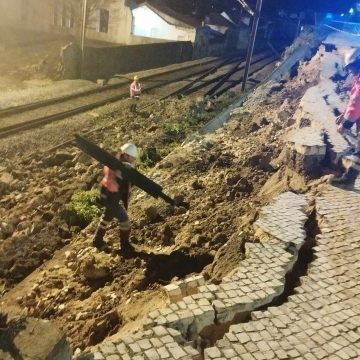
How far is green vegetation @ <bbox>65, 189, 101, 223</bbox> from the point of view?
7867 millimetres

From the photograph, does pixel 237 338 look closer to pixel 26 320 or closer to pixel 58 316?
pixel 26 320

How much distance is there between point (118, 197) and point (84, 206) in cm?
186

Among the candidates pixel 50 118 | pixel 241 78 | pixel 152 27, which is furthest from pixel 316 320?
pixel 152 27

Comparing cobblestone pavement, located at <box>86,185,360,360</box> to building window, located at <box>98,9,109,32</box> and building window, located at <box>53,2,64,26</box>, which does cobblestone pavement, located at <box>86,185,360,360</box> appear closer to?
building window, located at <box>98,9,109,32</box>

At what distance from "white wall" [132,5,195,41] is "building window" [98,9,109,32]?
7.45ft

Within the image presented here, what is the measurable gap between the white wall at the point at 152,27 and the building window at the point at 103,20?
2.27 m

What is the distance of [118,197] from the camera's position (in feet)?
21.2

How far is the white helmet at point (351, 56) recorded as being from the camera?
20266 millimetres

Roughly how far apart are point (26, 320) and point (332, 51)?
25.7 metres

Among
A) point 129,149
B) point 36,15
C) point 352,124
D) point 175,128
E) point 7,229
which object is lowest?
point 7,229

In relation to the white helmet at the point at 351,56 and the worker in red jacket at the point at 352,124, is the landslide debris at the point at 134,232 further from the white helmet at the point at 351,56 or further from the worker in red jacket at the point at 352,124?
the white helmet at the point at 351,56

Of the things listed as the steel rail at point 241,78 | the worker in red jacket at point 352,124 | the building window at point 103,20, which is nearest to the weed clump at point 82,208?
the worker in red jacket at point 352,124

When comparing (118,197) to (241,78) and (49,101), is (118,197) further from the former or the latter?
(241,78)

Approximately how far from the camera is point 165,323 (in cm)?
420
